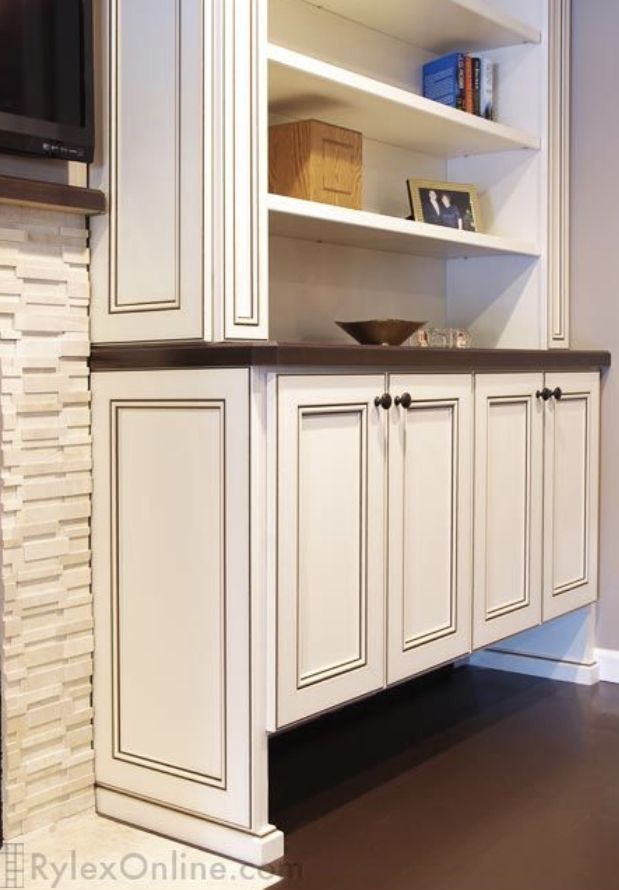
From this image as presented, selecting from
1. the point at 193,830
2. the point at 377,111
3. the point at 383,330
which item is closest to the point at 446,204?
the point at 377,111

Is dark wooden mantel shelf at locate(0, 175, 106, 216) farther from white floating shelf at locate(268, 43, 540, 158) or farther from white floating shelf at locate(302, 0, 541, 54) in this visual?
white floating shelf at locate(302, 0, 541, 54)

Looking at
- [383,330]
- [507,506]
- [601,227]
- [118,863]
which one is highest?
[601,227]

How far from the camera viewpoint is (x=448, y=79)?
335 cm

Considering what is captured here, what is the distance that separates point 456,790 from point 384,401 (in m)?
0.94

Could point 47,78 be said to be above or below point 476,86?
below

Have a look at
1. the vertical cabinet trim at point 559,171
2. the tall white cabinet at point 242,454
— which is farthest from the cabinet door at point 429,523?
the vertical cabinet trim at point 559,171

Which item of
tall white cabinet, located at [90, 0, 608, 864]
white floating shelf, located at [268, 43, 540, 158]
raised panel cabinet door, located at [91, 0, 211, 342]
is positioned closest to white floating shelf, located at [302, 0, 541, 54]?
tall white cabinet, located at [90, 0, 608, 864]

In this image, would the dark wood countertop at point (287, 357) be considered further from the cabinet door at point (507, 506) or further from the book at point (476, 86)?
the book at point (476, 86)

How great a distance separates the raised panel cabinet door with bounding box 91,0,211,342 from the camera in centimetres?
224

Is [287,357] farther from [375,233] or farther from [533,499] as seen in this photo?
[533,499]

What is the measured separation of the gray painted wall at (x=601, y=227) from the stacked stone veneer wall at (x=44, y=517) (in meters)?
1.77

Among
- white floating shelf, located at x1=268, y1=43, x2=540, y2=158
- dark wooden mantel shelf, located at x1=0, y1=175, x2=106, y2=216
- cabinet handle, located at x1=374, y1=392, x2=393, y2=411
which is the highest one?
white floating shelf, located at x1=268, y1=43, x2=540, y2=158

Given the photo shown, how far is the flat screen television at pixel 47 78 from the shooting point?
2.21 meters

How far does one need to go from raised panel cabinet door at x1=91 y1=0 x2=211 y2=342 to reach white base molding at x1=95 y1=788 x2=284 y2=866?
1.00 metres
